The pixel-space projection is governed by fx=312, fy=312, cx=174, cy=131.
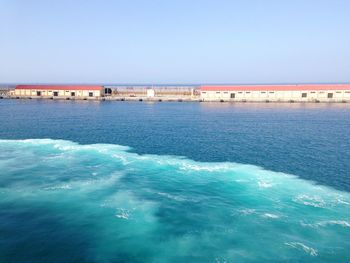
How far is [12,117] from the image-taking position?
271 ft

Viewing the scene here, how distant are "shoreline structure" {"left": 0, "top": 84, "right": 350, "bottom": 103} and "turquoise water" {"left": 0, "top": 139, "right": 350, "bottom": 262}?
9133 cm

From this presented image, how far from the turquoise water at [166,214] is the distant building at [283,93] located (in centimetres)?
9073

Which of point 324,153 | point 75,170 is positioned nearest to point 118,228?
point 75,170

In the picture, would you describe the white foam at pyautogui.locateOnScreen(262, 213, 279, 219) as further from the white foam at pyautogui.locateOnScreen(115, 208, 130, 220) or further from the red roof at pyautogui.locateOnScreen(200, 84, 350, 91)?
the red roof at pyautogui.locateOnScreen(200, 84, 350, 91)

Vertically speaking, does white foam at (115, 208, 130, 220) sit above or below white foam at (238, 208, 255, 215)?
above

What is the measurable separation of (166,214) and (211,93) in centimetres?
10885

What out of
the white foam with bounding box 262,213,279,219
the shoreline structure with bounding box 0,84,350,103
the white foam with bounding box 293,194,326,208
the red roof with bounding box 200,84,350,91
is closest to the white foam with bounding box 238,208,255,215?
the white foam with bounding box 262,213,279,219

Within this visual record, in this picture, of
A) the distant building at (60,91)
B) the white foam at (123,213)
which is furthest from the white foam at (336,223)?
the distant building at (60,91)

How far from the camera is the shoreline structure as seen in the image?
11988cm

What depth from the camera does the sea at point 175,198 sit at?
21172 millimetres

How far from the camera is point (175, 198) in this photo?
29.6m

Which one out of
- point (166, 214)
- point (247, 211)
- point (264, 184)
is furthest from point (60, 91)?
point (247, 211)

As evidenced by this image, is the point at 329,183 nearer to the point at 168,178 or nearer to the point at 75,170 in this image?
the point at 168,178

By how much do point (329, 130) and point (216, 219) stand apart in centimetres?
4828
